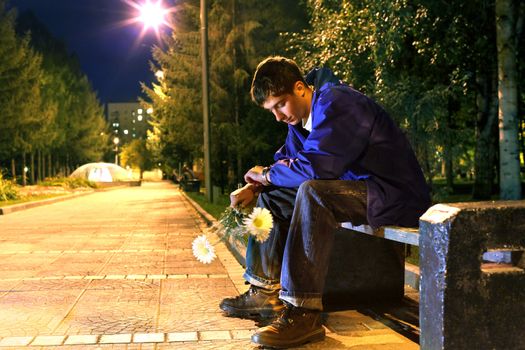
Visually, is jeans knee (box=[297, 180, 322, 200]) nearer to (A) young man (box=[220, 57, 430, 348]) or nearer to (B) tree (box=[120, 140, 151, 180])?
(A) young man (box=[220, 57, 430, 348])

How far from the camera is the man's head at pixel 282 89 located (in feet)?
11.6

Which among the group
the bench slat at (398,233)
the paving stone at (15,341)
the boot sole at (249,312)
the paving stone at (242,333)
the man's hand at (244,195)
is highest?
the man's hand at (244,195)

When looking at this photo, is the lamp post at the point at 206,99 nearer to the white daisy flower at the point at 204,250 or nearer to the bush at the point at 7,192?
the bush at the point at 7,192

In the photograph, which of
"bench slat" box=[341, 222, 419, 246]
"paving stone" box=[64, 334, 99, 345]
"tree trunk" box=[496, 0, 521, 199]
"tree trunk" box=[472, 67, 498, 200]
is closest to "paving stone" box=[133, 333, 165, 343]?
"paving stone" box=[64, 334, 99, 345]

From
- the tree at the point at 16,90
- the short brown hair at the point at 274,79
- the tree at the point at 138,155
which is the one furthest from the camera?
the tree at the point at 138,155

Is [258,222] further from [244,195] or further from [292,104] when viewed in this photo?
[292,104]

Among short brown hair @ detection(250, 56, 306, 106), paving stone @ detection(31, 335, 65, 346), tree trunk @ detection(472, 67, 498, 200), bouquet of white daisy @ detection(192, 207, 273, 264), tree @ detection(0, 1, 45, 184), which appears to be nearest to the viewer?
short brown hair @ detection(250, 56, 306, 106)

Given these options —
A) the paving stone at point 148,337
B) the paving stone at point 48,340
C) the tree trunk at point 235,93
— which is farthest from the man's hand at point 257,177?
the tree trunk at point 235,93

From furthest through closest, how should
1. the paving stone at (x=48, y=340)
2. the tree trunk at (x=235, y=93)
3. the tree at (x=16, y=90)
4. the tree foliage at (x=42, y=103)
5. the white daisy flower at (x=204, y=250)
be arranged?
the tree foliage at (x=42, y=103), the tree at (x=16, y=90), the tree trunk at (x=235, y=93), the white daisy flower at (x=204, y=250), the paving stone at (x=48, y=340)

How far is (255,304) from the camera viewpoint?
402 cm

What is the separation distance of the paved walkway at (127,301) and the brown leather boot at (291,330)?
15 centimetres

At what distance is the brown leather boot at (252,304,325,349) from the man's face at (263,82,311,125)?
1.23 metres

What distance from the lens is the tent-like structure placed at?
2309 inches

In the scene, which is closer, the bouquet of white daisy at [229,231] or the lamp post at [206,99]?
the bouquet of white daisy at [229,231]
